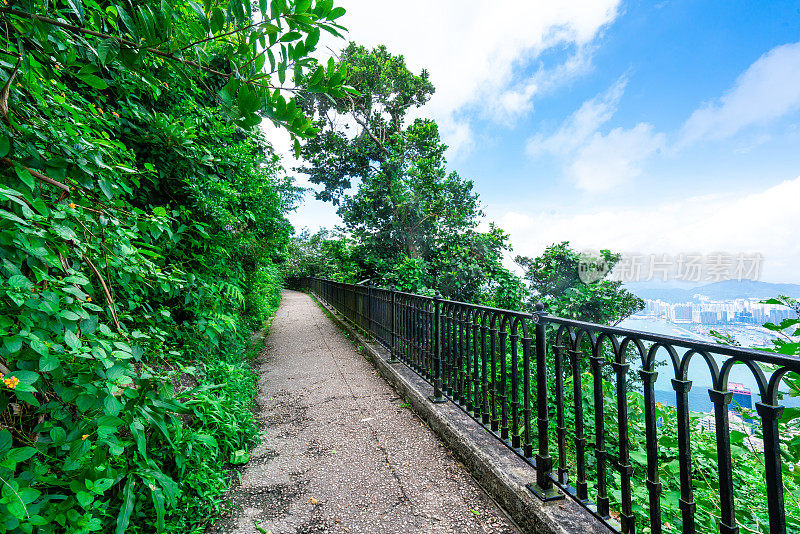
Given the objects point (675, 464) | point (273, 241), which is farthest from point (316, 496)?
point (273, 241)

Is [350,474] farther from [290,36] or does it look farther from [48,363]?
[290,36]

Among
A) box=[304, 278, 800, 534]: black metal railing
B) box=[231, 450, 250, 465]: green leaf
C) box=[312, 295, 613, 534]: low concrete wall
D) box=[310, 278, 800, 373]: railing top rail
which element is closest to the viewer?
box=[310, 278, 800, 373]: railing top rail

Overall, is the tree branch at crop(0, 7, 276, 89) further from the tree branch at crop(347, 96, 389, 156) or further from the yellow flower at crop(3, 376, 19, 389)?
the tree branch at crop(347, 96, 389, 156)

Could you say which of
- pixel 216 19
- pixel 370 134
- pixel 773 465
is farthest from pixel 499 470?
pixel 370 134

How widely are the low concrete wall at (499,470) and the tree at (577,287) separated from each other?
5.58 m

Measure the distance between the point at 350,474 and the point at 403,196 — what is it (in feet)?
25.1

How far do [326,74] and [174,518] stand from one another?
2547 millimetres

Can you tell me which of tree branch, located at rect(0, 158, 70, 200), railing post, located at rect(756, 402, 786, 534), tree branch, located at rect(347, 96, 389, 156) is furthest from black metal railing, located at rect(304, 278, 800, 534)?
tree branch, located at rect(347, 96, 389, 156)

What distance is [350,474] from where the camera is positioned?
2.62m

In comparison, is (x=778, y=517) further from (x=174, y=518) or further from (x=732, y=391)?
(x=174, y=518)

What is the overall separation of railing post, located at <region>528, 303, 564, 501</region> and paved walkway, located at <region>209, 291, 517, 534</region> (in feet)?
1.07

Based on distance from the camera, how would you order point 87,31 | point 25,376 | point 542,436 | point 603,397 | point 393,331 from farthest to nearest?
1. point 393,331
2. point 542,436
3. point 603,397
4. point 25,376
5. point 87,31

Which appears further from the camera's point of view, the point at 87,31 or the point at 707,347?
the point at 707,347

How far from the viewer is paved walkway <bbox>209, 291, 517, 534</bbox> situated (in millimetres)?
2121
